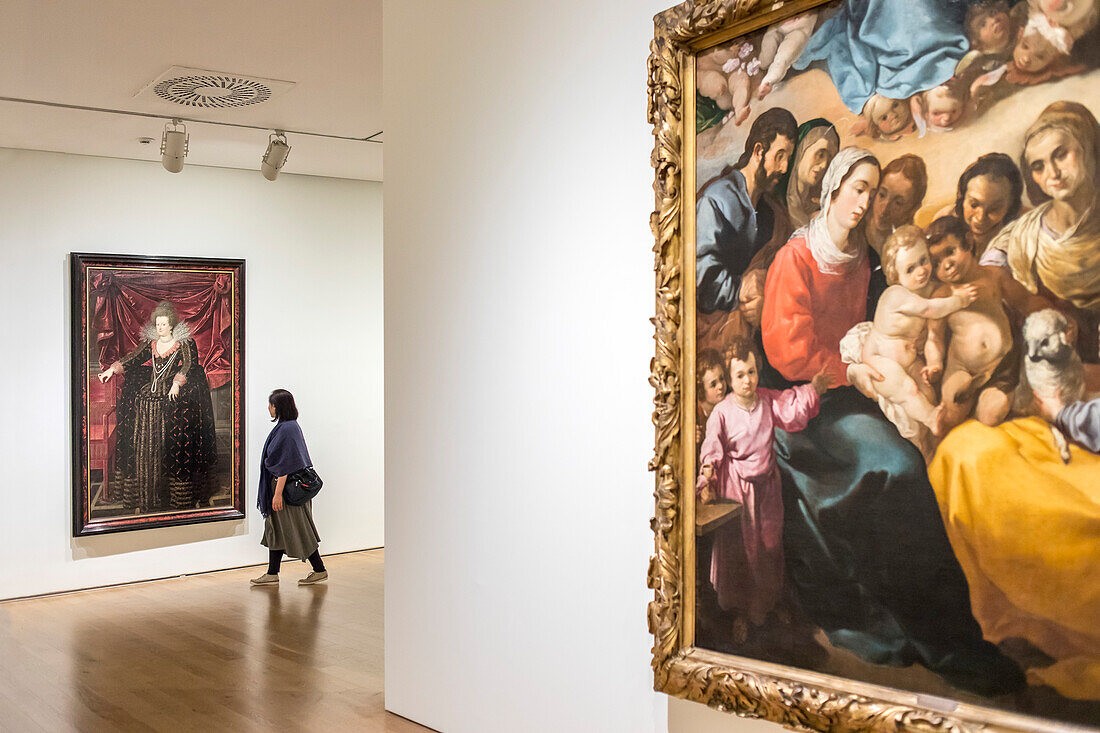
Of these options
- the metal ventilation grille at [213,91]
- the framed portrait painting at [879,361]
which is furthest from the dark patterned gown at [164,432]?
the framed portrait painting at [879,361]

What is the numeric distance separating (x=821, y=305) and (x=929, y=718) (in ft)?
2.99

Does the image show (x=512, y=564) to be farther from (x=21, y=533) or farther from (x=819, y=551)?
(x=21, y=533)

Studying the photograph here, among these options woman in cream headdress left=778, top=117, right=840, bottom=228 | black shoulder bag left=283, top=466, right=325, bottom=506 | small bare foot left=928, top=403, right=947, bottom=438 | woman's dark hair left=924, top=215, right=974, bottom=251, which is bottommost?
black shoulder bag left=283, top=466, right=325, bottom=506

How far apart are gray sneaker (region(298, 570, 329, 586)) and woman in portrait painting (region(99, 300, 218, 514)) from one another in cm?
116

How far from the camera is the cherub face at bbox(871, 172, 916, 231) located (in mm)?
2064

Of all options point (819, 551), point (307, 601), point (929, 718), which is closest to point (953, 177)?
point (819, 551)

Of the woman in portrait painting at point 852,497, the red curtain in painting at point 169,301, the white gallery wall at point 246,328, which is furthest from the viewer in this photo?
the red curtain in painting at point 169,301

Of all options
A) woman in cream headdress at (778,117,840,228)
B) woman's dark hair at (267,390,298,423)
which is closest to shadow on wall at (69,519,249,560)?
woman's dark hair at (267,390,298,423)

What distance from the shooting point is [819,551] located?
7.30ft

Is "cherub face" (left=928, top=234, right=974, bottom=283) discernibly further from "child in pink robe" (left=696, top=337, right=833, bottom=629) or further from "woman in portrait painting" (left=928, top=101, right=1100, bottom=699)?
"child in pink robe" (left=696, top=337, right=833, bottom=629)

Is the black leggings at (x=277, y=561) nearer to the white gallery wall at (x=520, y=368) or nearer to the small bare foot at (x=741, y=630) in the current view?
the white gallery wall at (x=520, y=368)

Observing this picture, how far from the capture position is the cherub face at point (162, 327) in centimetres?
758

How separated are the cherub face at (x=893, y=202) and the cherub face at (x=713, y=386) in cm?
55

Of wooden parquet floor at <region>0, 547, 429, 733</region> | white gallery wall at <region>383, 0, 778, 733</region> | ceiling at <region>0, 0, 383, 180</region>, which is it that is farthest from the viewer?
ceiling at <region>0, 0, 383, 180</region>
